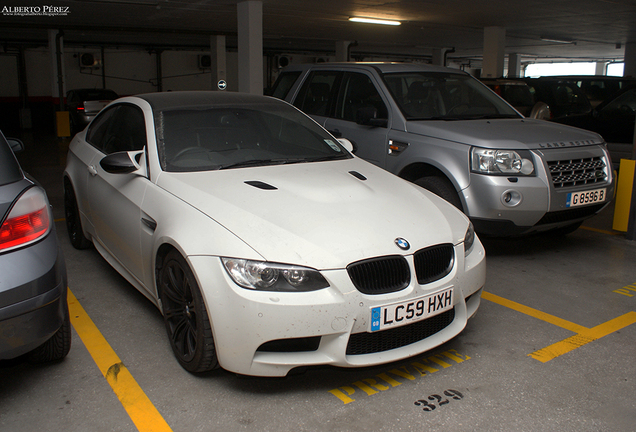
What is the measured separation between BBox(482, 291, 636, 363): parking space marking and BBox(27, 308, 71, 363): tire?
248 cm

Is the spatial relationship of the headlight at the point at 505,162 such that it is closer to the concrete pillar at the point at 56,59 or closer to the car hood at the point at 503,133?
the car hood at the point at 503,133

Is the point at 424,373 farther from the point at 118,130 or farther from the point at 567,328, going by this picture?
the point at 118,130

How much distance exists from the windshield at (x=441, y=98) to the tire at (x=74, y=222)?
3024mm

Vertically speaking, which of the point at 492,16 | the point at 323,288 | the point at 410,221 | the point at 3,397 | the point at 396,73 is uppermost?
the point at 492,16

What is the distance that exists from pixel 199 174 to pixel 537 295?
2566 mm

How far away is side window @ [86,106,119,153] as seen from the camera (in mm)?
4175

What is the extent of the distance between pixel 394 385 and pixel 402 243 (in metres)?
0.71

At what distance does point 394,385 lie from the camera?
269cm

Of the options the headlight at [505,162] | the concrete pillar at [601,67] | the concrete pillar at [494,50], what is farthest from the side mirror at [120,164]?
the concrete pillar at [601,67]

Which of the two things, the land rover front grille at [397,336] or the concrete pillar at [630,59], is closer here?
the land rover front grille at [397,336]

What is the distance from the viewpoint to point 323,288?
2.39 metres

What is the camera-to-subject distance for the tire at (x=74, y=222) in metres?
4.59

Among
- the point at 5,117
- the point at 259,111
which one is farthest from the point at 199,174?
the point at 5,117

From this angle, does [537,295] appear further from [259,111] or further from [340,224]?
[259,111]
